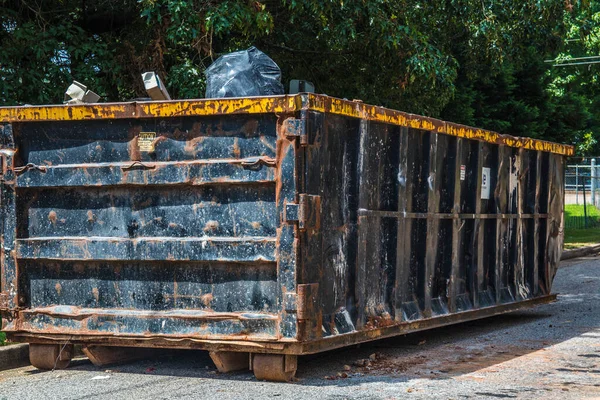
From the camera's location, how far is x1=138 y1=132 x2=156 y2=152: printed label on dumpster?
739 cm

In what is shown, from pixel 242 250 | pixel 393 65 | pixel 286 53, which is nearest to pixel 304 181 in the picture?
pixel 242 250

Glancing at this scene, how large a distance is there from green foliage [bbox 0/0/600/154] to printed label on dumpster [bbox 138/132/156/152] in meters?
4.10

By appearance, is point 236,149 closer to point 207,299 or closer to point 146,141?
point 146,141

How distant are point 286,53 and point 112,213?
328 inches

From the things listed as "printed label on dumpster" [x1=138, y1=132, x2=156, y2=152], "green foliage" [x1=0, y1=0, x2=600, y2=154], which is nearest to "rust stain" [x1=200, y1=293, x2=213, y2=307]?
"printed label on dumpster" [x1=138, y1=132, x2=156, y2=152]

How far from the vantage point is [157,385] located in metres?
7.02

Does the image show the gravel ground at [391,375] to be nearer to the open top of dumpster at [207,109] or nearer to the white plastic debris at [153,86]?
the open top of dumpster at [207,109]

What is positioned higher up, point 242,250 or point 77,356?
point 242,250

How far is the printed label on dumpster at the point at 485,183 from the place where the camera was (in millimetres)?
10031

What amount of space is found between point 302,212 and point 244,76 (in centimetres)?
151

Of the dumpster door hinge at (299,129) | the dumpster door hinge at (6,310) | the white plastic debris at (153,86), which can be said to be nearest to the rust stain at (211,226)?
the dumpster door hinge at (299,129)

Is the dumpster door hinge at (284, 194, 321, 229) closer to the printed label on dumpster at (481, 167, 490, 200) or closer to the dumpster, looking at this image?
the dumpster

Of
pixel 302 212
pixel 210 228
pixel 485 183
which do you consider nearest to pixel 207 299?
pixel 210 228

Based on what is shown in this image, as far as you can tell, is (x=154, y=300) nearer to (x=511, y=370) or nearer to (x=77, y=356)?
(x=77, y=356)
